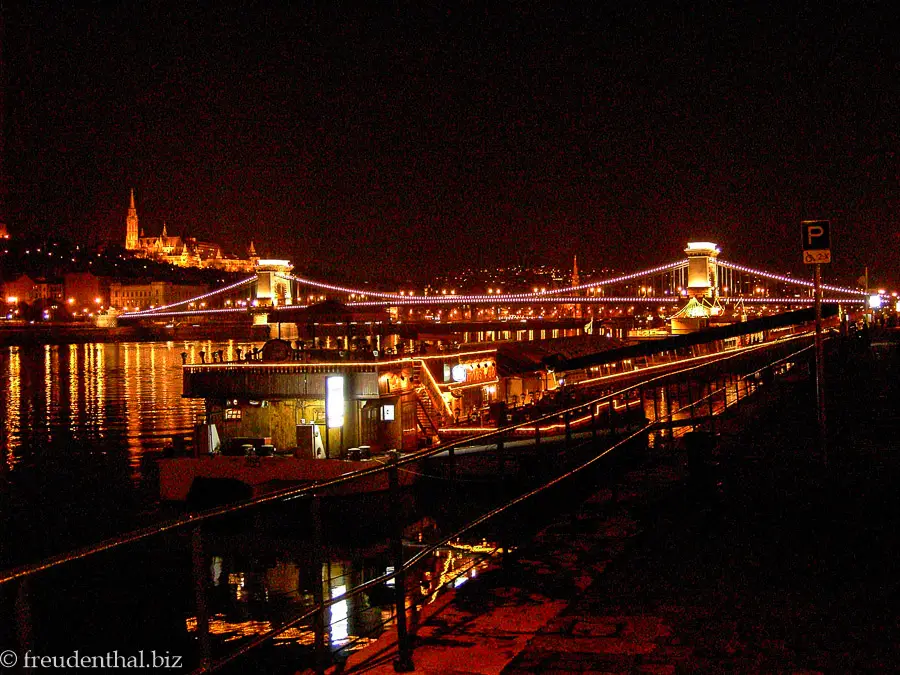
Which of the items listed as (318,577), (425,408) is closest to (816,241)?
(318,577)

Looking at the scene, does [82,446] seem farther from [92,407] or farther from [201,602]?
[201,602]

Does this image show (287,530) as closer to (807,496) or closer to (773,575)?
(807,496)

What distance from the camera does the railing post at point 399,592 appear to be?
505 centimetres

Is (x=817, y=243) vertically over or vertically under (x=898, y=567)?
over

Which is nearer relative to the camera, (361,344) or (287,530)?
(287,530)

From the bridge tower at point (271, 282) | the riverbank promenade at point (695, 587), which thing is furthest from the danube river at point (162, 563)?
the bridge tower at point (271, 282)

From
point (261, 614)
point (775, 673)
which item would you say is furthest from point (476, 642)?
point (261, 614)

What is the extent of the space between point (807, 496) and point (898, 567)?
2785 millimetres

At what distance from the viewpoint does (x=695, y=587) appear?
6262 millimetres

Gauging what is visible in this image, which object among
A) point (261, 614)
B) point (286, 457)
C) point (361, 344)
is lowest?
point (261, 614)

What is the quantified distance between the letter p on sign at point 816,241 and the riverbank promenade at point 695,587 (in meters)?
2.46

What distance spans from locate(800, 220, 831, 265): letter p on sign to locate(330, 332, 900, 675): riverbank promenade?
246 cm

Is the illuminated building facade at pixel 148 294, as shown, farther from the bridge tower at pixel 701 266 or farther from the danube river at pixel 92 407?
the bridge tower at pixel 701 266

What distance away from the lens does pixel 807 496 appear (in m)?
9.37
